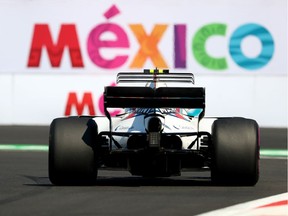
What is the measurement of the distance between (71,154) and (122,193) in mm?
862

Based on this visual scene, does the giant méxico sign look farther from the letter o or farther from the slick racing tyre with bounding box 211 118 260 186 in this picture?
the slick racing tyre with bounding box 211 118 260 186

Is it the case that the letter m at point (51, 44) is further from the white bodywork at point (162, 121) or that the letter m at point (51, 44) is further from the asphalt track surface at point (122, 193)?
the white bodywork at point (162, 121)

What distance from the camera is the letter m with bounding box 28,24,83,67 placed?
90.0ft

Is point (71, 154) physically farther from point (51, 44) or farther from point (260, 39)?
point (260, 39)

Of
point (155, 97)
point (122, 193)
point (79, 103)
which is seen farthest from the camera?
point (79, 103)

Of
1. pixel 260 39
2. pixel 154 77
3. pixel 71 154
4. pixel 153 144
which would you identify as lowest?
pixel 71 154

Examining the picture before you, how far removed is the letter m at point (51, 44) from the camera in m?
27.4

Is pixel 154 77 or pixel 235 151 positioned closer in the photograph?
pixel 235 151

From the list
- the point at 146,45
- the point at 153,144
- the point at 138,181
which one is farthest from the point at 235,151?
the point at 146,45

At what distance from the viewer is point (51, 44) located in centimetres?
2748

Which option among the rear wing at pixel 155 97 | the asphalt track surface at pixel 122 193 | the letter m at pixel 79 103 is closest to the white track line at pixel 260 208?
the asphalt track surface at pixel 122 193

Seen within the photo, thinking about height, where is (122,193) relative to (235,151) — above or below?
below

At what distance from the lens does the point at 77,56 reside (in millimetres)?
27453

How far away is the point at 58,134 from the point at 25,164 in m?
4.52
